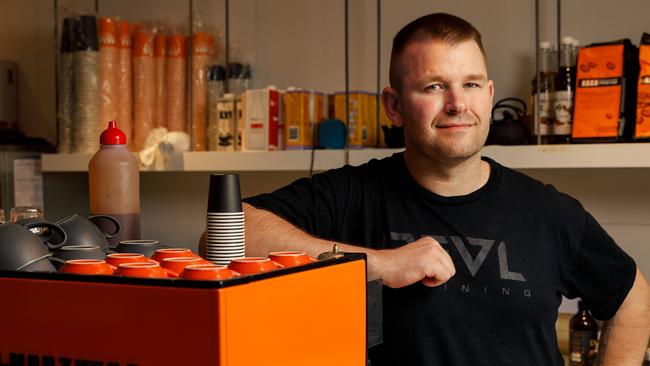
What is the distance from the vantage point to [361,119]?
2758 mm

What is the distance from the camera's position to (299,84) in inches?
122

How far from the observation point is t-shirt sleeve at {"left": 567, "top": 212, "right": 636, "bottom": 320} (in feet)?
5.55

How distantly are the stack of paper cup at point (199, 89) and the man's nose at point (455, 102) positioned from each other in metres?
1.52

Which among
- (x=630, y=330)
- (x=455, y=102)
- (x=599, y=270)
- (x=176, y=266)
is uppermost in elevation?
(x=455, y=102)

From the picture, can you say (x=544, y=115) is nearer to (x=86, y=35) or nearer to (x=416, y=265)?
(x=416, y=265)

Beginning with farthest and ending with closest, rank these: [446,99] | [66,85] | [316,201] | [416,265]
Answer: [66,85] → [316,201] → [446,99] → [416,265]

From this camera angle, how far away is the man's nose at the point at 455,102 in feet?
5.31

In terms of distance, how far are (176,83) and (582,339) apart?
164 centimetres

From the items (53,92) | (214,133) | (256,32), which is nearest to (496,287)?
(214,133)

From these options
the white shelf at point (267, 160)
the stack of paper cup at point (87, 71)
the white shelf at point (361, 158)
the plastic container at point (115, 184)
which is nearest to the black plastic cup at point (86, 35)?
the stack of paper cup at point (87, 71)

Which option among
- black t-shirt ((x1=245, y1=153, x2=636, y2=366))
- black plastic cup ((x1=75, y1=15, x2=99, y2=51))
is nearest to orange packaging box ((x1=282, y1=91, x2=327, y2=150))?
black plastic cup ((x1=75, y1=15, x2=99, y2=51))

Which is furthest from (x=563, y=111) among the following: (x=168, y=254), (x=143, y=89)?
(x=168, y=254)

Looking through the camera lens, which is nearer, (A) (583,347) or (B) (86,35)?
(A) (583,347)

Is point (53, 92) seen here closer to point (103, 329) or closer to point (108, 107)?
point (108, 107)
